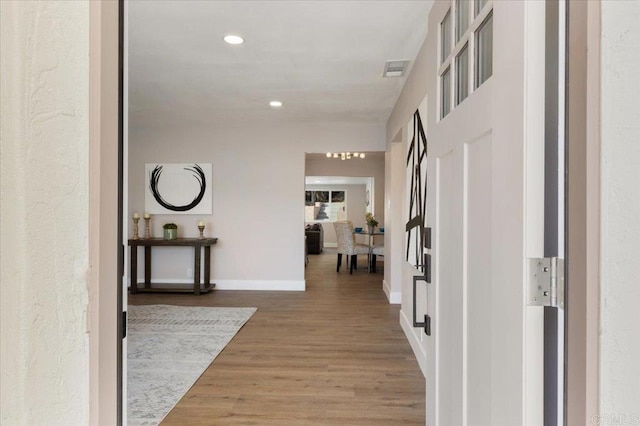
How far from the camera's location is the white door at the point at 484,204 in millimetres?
790

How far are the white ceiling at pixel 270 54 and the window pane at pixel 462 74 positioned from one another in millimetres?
1264

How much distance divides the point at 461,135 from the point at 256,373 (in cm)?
227

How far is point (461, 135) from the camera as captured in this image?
117 centimetres

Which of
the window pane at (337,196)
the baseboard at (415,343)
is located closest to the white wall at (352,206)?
the window pane at (337,196)

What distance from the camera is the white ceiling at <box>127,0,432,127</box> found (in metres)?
2.36

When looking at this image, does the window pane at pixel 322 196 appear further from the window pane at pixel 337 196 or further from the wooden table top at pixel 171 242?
the wooden table top at pixel 171 242

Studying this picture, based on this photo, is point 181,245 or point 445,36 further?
point 181,245

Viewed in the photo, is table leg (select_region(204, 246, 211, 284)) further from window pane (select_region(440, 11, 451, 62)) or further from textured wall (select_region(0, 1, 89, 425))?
textured wall (select_region(0, 1, 89, 425))

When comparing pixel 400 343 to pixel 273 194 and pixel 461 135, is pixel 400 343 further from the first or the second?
pixel 273 194

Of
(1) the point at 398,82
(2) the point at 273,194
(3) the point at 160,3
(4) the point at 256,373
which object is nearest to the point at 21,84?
(3) the point at 160,3

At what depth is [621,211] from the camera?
66 centimetres

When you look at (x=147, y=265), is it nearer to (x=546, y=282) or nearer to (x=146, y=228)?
(x=146, y=228)

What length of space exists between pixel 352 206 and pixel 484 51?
11.5 meters

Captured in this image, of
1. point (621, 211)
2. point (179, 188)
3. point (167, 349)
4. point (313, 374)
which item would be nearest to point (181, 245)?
point (179, 188)
